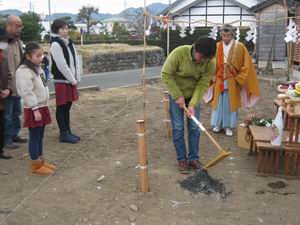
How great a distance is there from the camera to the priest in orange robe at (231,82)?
20.0 ft

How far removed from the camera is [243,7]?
31.5 meters

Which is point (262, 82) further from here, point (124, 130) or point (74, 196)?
point (74, 196)

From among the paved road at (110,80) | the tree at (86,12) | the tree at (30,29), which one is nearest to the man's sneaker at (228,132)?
the paved road at (110,80)

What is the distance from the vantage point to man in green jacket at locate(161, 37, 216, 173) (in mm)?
4477

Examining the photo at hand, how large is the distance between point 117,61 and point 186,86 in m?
18.9

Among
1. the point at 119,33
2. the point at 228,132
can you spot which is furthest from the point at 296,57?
the point at 119,33

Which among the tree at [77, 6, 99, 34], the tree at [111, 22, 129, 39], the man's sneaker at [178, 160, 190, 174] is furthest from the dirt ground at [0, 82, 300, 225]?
the tree at [77, 6, 99, 34]

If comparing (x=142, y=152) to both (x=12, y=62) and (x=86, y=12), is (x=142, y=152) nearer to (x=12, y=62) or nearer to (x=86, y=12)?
(x=12, y=62)

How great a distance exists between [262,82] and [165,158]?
906 cm

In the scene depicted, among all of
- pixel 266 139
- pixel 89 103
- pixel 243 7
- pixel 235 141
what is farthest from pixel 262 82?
pixel 243 7

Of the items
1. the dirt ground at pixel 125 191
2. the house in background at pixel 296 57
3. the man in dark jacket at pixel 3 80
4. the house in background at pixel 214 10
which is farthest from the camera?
the house in background at pixel 214 10

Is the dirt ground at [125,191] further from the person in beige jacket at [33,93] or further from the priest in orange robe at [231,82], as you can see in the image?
the person in beige jacket at [33,93]

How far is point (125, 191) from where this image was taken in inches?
167

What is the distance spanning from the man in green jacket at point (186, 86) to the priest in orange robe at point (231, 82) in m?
1.54
